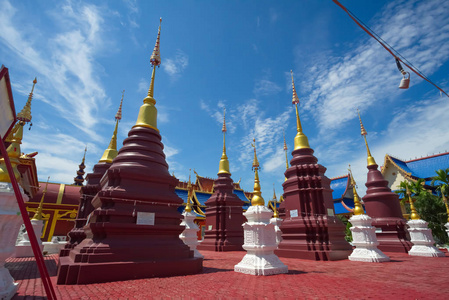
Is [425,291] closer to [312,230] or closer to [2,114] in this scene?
[312,230]

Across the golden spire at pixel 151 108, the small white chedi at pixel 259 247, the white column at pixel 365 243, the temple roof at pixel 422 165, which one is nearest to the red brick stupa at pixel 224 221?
the white column at pixel 365 243

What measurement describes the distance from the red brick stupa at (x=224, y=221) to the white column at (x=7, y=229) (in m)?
13.1

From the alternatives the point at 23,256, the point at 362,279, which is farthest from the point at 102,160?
the point at 362,279

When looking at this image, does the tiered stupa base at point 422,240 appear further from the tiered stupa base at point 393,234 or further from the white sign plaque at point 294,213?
the white sign plaque at point 294,213

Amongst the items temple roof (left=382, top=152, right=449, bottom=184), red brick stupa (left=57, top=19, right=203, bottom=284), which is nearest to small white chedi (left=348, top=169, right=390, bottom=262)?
red brick stupa (left=57, top=19, right=203, bottom=284)

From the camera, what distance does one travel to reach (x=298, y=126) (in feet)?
49.0

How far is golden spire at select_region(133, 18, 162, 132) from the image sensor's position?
9391 mm

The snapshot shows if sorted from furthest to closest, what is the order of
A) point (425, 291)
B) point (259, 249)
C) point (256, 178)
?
point (256, 178), point (259, 249), point (425, 291)

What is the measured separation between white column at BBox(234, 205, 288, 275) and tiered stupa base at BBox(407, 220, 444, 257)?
10.1 metres

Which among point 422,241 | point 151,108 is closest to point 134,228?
point 151,108

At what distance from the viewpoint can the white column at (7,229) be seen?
4090mm

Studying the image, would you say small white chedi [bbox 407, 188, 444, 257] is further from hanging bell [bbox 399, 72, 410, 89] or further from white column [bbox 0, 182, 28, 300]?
white column [bbox 0, 182, 28, 300]

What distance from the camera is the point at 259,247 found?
24.6 ft

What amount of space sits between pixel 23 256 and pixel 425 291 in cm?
1729
